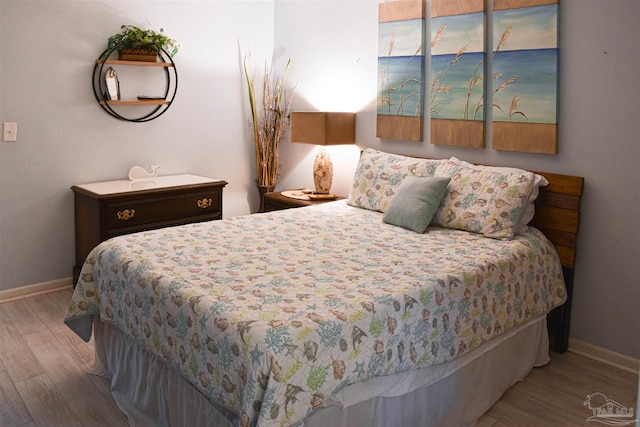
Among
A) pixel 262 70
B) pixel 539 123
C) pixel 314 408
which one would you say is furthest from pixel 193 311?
pixel 262 70

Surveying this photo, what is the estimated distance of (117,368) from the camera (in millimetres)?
2641

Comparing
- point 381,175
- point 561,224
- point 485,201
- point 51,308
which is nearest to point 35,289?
point 51,308

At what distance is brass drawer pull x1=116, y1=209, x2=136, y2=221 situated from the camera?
3.72 m

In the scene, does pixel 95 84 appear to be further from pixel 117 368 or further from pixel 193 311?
pixel 193 311

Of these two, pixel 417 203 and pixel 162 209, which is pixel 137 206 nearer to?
pixel 162 209

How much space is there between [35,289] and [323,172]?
2.17 m

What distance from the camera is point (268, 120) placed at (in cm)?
482

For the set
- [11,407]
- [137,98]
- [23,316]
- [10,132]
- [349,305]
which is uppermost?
[137,98]

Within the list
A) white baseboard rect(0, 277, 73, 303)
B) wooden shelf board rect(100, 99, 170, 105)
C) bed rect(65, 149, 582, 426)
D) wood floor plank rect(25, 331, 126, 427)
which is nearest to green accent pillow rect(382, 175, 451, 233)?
bed rect(65, 149, 582, 426)

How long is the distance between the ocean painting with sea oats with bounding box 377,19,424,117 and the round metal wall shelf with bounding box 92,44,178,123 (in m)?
1.54

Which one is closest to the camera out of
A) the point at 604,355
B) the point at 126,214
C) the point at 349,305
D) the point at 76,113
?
the point at 349,305

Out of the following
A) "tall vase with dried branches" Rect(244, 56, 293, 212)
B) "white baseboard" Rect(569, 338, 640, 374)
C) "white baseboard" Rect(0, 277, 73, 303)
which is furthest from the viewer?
"tall vase with dried branches" Rect(244, 56, 293, 212)

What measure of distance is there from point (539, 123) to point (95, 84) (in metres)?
2.90

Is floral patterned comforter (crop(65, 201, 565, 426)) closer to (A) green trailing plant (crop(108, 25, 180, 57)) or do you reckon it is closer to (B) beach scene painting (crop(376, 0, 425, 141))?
(B) beach scene painting (crop(376, 0, 425, 141))
